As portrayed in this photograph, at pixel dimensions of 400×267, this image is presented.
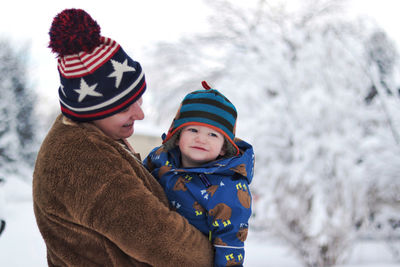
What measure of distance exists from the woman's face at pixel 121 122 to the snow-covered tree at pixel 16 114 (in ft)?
33.3

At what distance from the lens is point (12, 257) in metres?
3.56

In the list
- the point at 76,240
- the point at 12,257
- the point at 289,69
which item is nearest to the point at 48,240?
the point at 76,240

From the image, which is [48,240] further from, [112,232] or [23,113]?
[23,113]

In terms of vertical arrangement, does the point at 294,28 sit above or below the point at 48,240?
above

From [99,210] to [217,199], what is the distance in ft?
1.77

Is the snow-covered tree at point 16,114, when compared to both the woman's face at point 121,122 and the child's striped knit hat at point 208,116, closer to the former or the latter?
the child's striped knit hat at point 208,116

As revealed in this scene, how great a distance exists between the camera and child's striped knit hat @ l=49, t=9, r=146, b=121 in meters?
1.20

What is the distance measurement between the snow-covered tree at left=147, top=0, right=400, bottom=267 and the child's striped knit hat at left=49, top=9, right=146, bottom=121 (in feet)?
13.0

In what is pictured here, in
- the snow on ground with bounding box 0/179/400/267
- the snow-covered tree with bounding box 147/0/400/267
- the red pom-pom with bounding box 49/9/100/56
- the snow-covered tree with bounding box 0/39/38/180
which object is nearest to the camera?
the red pom-pom with bounding box 49/9/100/56

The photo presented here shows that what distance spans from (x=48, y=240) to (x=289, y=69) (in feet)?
15.9

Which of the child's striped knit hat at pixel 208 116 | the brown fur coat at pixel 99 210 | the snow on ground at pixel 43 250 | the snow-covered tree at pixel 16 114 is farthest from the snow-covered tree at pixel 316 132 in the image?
the snow-covered tree at pixel 16 114

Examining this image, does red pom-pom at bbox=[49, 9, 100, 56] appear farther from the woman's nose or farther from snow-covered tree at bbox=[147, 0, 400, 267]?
snow-covered tree at bbox=[147, 0, 400, 267]

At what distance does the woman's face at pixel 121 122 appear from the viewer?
132 centimetres

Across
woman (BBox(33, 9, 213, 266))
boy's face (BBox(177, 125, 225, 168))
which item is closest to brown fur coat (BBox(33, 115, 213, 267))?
woman (BBox(33, 9, 213, 266))
